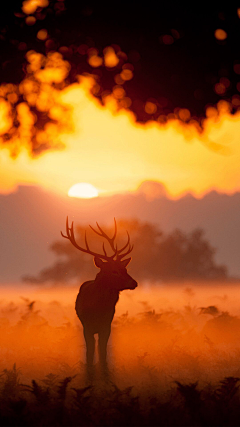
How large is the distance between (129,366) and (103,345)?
61cm

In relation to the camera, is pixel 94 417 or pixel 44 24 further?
pixel 44 24

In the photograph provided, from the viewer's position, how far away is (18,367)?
9.26 meters

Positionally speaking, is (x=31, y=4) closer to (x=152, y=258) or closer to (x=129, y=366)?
(x=129, y=366)

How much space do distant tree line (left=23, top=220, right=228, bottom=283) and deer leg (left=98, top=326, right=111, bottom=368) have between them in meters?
8.81

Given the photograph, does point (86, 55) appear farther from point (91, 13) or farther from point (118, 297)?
point (118, 297)

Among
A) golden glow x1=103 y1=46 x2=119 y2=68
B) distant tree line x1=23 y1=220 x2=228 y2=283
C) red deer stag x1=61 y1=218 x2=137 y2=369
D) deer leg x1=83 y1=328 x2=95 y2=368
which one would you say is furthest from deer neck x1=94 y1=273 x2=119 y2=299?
distant tree line x1=23 y1=220 x2=228 y2=283

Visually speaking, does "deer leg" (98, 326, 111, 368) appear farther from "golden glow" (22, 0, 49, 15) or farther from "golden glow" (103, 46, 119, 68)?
"golden glow" (22, 0, 49, 15)

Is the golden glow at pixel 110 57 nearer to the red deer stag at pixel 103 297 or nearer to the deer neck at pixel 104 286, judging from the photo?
the red deer stag at pixel 103 297

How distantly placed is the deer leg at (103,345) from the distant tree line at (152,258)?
28.9 ft

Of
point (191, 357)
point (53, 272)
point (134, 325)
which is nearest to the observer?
point (191, 357)

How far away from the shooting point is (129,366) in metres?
9.01

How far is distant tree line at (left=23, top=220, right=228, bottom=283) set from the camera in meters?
19.2

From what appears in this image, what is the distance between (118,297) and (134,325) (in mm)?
2783

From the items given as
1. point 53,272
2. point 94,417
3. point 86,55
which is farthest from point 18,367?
point 53,272
